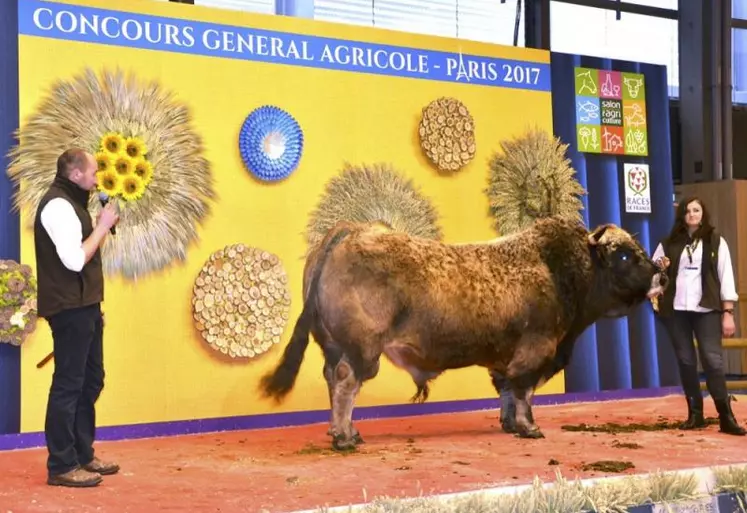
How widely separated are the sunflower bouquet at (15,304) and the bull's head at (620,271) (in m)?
3.14

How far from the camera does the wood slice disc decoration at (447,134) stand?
7.37m

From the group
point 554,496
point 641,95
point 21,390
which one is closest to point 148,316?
point 21,390

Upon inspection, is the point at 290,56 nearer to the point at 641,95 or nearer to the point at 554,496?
the point at 641,95

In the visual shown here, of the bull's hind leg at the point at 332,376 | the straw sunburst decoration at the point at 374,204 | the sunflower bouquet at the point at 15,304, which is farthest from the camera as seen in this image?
the straw sunburst decoration at the point at 374,204

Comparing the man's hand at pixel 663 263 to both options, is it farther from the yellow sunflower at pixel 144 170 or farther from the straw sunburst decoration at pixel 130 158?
the yellow sunflower at pixel 144 170

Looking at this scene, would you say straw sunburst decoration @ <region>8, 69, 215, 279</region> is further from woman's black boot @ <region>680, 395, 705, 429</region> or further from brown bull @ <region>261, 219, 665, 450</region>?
woman's black boot @ <region>680, 395, 705, 429</region>

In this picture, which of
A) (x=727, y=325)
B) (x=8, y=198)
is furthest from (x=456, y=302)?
(x=8, y=198)

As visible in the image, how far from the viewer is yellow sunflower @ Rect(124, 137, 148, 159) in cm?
622

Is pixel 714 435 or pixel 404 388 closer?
pixel 714 435

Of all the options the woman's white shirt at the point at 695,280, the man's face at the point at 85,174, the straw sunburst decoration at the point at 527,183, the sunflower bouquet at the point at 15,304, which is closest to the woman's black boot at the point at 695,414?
the woman's white shirt at the point at 695,280

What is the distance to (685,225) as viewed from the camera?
20.5ft

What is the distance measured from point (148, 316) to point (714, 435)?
3.28 meters

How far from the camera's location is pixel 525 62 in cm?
789

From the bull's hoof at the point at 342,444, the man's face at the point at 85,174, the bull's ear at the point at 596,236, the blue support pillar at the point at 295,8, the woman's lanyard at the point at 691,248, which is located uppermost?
the blue support pillar at the point at 295,8
